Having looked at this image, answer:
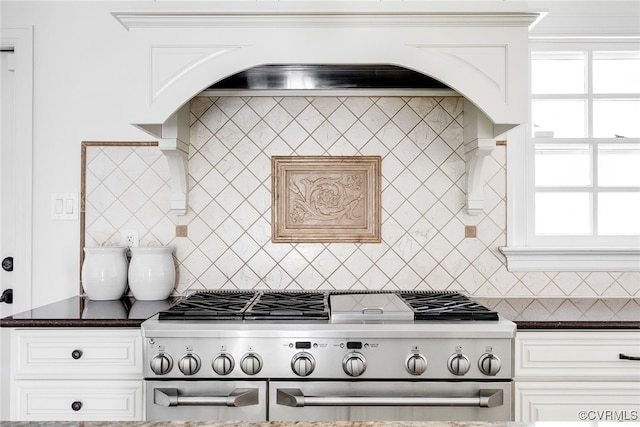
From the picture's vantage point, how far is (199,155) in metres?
2.36

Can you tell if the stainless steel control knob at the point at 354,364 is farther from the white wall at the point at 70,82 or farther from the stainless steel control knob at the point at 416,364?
the white wall at the point at 70,82

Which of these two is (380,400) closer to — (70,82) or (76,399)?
(76,399)

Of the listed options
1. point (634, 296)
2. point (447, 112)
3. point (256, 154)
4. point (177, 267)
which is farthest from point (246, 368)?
point (634, 296)

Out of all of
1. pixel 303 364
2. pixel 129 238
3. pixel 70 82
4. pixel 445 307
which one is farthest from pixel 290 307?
pixel 70 82

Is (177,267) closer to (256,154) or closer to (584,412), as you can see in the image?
(256,154)

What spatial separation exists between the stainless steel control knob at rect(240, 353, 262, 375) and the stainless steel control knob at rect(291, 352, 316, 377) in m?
0.11

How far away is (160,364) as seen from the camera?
1.66 meters

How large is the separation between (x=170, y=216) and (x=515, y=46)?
162 cm

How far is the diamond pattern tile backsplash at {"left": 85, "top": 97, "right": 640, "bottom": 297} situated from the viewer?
7.71 ft

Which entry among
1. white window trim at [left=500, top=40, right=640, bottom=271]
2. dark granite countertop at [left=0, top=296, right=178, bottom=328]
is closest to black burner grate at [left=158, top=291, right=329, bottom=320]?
dark granite countertop at [left=0, top=296, right=178, bottom=328]

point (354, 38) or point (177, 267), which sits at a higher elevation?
point (354, 38)

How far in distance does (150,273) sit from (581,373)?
5.61 ft

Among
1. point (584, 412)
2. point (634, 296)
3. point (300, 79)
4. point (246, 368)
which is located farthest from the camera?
point (634, 296)

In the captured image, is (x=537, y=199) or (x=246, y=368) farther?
(x=537, y=199)
